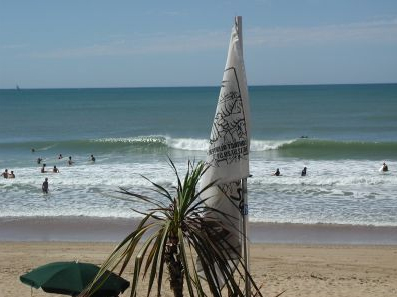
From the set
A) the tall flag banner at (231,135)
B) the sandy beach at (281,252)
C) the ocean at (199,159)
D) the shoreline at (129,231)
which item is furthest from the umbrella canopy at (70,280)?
the shoreline at (129,231)

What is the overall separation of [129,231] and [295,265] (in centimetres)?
541

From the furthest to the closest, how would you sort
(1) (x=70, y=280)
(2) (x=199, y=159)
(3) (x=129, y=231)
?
(2) (x=199, y=159) < (3) (x=129, y=231) < (1) (x=70, y=280)

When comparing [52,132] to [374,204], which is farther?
[52,132]

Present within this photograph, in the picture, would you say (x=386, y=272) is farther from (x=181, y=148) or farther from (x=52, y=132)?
(x=52, y=132)

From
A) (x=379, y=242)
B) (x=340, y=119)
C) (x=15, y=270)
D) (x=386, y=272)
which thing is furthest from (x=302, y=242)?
(x=340, y=119)

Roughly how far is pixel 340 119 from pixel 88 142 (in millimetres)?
26781

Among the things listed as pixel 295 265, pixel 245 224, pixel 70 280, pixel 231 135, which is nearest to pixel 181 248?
pixel 245 224

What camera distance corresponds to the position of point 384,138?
42500 mm

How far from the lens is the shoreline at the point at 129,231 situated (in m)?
15.4

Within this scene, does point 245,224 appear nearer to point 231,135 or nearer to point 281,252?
point 231,135

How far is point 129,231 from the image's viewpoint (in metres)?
16.7

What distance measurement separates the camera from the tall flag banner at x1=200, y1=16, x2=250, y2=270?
529 centimetres

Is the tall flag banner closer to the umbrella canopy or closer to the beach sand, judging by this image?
the umbrella canopy

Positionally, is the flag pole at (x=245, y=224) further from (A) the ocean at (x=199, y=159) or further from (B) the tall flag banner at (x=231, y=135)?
(A) the ocean at (x=199, y=159)
